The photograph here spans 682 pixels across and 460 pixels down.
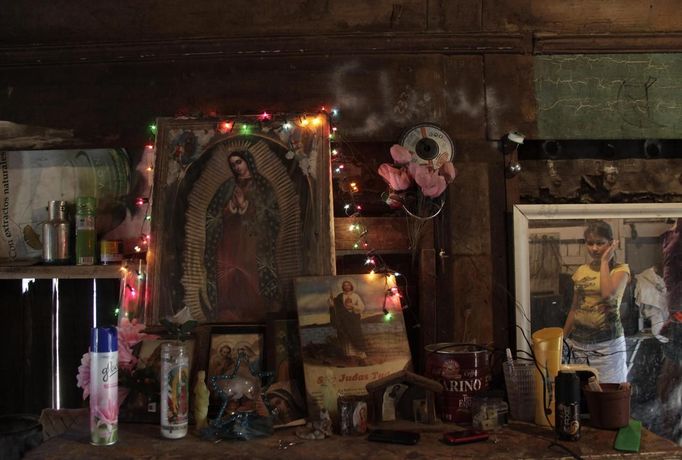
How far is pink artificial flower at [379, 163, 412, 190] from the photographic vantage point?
260cm

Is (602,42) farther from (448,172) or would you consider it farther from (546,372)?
(546,372)

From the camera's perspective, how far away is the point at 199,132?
2680 mm

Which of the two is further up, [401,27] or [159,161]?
[401,27]

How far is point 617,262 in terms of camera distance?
2.66 metres

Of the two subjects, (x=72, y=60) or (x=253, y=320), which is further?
(x=72, y=60)

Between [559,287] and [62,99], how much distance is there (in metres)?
2.53

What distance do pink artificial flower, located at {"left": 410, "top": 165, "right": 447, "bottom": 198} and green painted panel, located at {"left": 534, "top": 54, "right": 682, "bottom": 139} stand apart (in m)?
0.56

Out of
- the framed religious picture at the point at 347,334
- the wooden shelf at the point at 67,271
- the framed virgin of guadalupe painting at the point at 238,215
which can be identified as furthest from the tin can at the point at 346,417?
the wooden shelf at the point at 67,271

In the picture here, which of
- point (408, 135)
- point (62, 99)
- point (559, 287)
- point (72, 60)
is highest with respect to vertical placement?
point (72, 60)

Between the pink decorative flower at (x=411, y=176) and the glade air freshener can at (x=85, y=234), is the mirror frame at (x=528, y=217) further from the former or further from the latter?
the glade air freshener can at (x=85, y=234)

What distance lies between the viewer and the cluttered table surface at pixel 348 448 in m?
1.94

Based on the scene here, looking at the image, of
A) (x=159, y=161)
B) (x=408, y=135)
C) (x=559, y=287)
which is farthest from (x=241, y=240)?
(x=559, y=287)

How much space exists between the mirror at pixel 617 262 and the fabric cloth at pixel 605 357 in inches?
1.6

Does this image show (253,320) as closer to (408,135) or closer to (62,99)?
(408,135)
